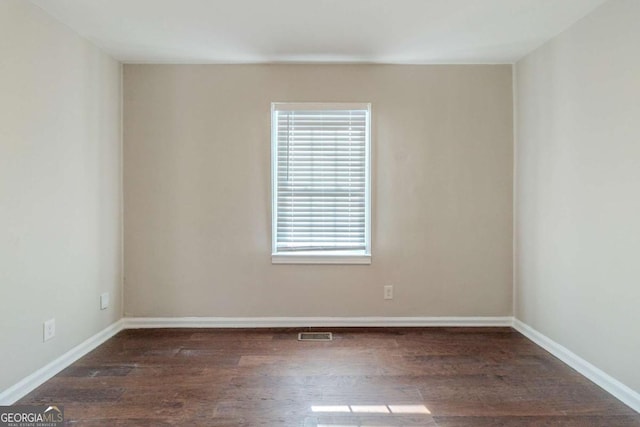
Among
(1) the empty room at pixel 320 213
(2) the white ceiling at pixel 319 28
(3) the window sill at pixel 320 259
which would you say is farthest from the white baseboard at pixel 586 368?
(2) the white ceiling at pixel 319 28

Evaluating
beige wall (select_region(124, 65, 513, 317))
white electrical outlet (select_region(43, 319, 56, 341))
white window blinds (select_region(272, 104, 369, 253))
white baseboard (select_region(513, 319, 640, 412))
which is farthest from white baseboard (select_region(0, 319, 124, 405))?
white baseboard (select_region(513, 319, 640, 412))

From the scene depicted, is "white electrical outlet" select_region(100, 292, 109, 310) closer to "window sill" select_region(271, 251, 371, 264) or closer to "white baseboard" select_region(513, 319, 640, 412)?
"window sill" select_region(271, 251, 371, 264)

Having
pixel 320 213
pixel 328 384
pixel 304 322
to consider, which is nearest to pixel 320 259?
pixel 320 213


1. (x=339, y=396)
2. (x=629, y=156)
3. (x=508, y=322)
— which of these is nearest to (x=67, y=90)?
(x=339, y=396)

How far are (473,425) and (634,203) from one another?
155cm

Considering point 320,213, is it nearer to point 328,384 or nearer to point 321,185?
point 321,185

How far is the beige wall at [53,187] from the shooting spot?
196 cm

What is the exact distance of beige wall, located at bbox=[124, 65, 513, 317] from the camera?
3.06 metres

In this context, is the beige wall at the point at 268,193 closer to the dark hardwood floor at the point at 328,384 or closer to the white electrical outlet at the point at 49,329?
the dark hardwood floor at the point at 328,384

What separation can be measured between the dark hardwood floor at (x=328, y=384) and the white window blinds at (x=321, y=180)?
904mm

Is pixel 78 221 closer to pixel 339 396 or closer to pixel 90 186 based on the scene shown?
pixel 90 186

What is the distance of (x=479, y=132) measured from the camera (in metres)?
3.08

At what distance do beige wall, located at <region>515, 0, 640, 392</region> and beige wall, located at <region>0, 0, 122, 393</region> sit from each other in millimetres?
3620

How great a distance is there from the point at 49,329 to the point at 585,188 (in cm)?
377
